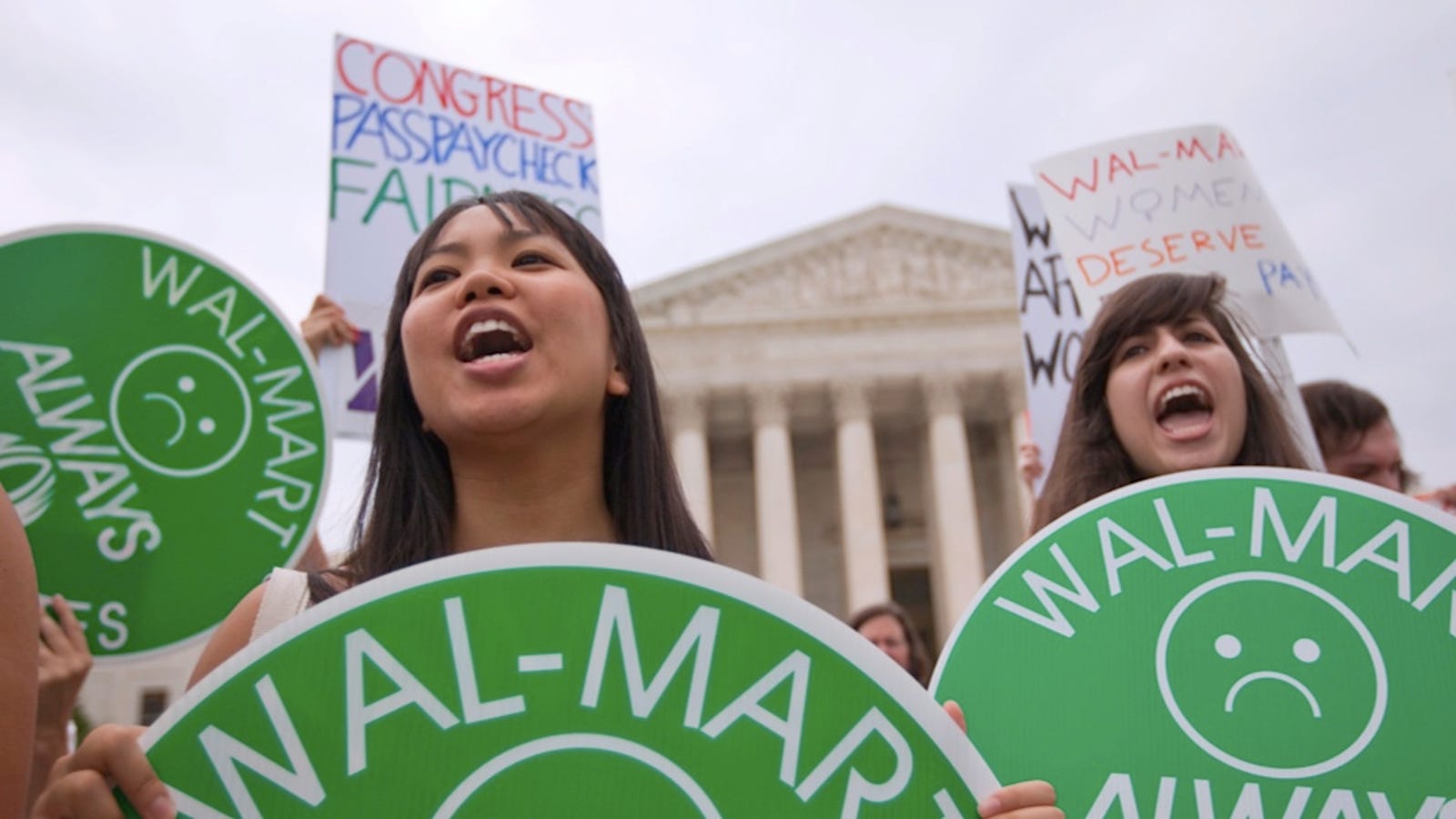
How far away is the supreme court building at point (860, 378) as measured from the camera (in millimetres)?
30578

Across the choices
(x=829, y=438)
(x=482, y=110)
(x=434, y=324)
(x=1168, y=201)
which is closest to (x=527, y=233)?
(x=434, y=324)

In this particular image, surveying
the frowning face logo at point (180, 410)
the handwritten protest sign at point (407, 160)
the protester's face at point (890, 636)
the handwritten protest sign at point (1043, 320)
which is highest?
the handwritten protest sign at point (407, 160)

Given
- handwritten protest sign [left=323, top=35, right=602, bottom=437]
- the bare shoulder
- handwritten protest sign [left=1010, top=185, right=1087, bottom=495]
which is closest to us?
the bare shoulder

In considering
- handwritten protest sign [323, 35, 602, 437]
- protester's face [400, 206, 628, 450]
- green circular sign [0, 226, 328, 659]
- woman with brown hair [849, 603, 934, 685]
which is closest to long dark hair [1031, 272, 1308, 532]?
protester's face [400, 206, 628, 450]

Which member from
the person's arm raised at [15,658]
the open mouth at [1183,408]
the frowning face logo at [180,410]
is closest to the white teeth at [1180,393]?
the open mouth at [1183,408]

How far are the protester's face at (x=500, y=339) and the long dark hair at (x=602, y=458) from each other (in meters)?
0.08

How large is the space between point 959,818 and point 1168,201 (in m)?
3.85

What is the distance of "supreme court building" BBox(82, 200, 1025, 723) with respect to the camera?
3058cm

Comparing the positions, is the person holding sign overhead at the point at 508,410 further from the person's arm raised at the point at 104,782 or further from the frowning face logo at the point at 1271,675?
the frowning face logo at the point at 1271,675

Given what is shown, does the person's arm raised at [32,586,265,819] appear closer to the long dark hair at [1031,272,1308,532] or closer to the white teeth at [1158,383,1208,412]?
the long dark hair at [1031,272,1308,532]

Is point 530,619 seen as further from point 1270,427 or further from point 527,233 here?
point 1270,427

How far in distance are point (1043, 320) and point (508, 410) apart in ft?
14.7

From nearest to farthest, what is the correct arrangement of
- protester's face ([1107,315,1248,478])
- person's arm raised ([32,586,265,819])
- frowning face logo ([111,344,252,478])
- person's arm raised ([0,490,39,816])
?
person's arm raised ([32,586,265,819])
person's arm raised ([0,490,39,816])
protester's face ([1107,315,1248,478])
frowning face logo ([111,344,252,478])

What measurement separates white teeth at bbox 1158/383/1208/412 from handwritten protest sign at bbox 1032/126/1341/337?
5.68ft
